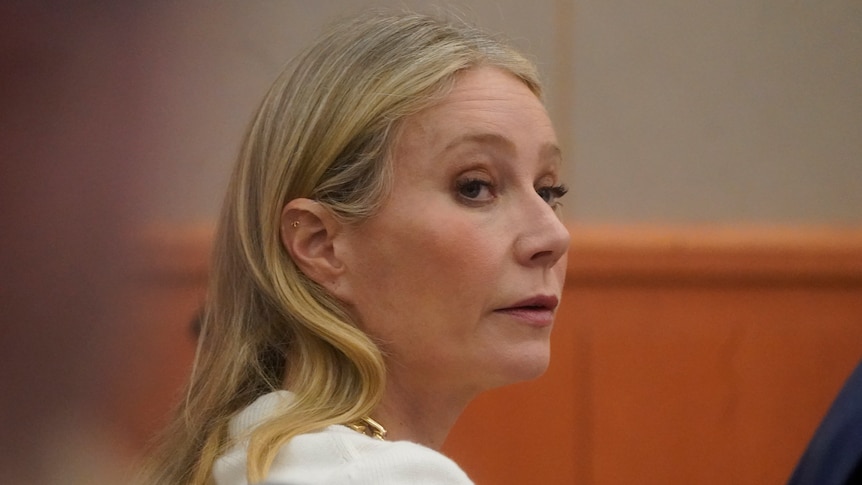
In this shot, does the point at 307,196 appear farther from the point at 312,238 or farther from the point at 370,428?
the point at 370,428

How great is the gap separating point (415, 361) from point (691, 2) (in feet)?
3.73

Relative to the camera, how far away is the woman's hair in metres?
1.01

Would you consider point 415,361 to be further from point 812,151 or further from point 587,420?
point 812,151

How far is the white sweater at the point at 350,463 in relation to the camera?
82 cm

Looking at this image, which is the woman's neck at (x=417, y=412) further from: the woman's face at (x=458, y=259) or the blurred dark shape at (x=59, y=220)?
the blurred dark shape at (x=59, y=220)

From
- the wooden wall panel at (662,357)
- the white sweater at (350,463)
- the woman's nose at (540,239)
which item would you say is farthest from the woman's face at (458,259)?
the wooden wall panel at (662,357)

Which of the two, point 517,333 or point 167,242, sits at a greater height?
point 517,333

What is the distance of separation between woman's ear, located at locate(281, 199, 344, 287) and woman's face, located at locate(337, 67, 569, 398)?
0.05 feet

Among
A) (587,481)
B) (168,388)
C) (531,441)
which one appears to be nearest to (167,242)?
(168,388)

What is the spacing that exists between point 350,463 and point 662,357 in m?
1.09

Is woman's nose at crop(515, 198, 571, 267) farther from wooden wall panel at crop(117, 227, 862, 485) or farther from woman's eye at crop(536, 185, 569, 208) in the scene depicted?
wooden wall panel at crop(117, 227, 862, 485)

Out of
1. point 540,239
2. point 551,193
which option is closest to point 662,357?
point 551,193

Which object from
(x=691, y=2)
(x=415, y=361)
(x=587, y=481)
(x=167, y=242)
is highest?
(x=691, y=2)

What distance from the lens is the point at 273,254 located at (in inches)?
41.8
